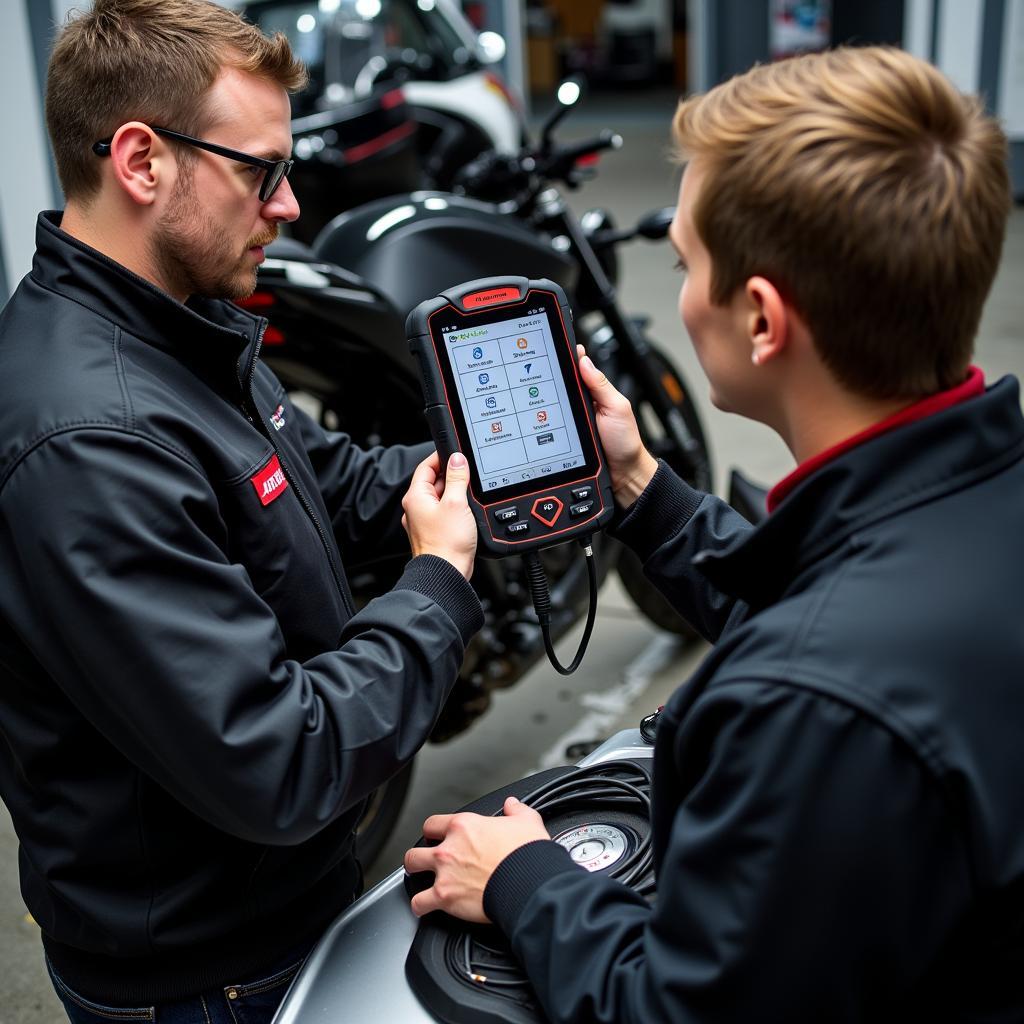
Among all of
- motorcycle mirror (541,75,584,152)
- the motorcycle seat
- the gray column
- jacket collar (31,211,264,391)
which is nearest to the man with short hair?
jacket collar (31,211,264,391)

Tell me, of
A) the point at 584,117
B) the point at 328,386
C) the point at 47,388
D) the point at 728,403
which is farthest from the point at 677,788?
the point at 584,117

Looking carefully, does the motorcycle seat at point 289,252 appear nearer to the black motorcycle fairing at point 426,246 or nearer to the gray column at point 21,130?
the black motorcycle fairing at point 426,246

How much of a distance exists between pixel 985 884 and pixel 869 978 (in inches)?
3.9

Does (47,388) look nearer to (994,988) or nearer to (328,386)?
(994,988)

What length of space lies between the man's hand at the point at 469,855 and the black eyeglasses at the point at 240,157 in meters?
0.70

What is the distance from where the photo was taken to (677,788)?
3.21 feet

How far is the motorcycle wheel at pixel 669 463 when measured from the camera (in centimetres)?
305

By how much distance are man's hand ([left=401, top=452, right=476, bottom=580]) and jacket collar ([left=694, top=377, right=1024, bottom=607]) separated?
1.46ft

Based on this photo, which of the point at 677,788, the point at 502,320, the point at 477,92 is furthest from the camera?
the point at 477,92

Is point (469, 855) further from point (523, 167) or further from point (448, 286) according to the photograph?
point (523, 167)

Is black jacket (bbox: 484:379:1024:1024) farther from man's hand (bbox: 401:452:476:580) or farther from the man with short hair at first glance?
man's hand (bbox: 401:452:476:580)

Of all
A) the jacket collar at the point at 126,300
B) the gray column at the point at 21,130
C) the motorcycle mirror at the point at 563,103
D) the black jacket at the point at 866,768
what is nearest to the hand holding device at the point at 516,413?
the jacket collar at the point at 126,300

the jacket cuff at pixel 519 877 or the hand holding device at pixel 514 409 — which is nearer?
the jacket cuff at pixel 519 877

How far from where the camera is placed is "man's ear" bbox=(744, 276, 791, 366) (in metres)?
0.90
